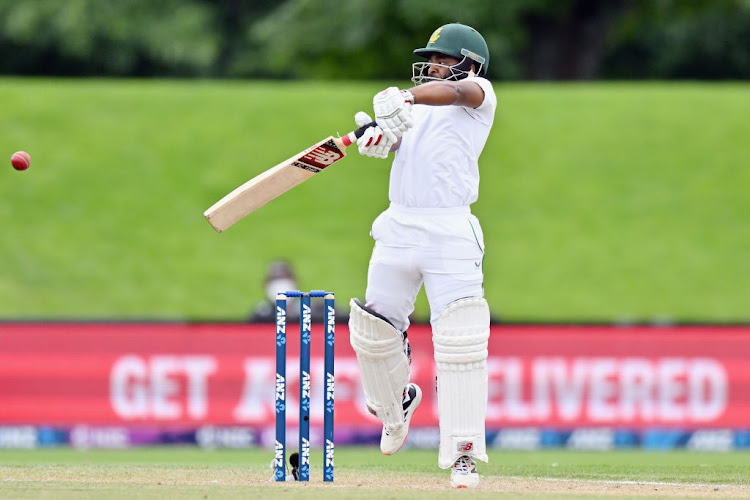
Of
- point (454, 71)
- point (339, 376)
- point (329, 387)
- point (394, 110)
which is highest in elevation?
point (454, 71)

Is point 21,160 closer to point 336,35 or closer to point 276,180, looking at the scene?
point 276,180

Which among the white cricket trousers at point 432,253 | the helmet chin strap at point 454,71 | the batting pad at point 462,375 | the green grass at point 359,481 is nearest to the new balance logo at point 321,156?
the white cricket trousers at point 432,253

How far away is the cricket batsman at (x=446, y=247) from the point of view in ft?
17.2

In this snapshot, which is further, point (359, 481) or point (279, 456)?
point (359, 481)

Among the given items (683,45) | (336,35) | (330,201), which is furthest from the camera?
(683,45)

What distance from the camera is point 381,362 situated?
552cm

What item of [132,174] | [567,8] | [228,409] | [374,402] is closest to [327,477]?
[374,402]

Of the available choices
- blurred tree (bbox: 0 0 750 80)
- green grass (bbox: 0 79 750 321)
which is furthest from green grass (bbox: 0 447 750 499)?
blurred tree (bbox: 0 0 750 80)

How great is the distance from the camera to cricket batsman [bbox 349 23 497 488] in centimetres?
524

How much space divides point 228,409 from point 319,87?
29.5 ft

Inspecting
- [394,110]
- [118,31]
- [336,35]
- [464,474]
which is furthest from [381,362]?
[118,31]

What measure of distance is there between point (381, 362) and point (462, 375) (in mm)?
428

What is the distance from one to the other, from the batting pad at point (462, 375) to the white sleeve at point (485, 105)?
2.49 feet

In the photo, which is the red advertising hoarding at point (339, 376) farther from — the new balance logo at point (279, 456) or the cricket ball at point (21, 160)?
the new balance logo at point (279, 456)
